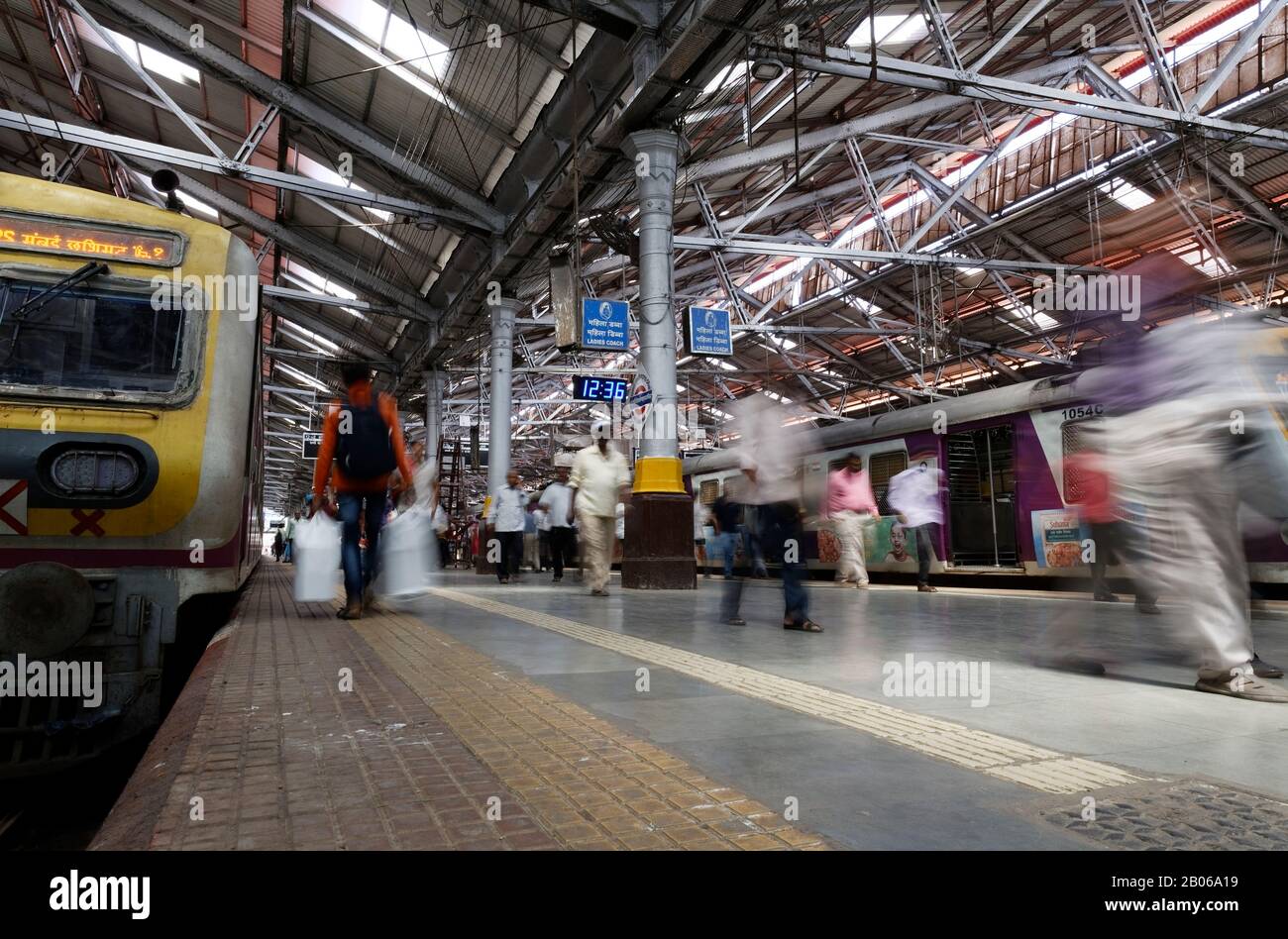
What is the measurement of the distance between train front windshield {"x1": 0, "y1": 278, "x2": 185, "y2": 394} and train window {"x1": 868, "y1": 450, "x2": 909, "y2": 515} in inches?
432

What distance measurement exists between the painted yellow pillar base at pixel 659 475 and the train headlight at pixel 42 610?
283 inches

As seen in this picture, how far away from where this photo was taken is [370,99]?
1378cm

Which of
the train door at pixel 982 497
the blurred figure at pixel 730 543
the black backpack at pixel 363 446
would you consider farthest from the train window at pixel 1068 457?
the black backpack at pixel 363 446

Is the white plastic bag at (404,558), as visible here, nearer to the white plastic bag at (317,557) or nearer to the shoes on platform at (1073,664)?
the white plastic bag at (317,557)

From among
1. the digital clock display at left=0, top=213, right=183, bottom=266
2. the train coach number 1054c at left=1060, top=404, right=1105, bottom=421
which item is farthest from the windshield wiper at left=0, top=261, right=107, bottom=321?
the train coach number 1054c at left=1060, top=404, right=1105, bottom=421

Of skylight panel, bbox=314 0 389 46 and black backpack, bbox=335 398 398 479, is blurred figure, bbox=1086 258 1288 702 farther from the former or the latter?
skylight panel, bbox=314 0 389 46

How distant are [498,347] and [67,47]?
9.22 metres

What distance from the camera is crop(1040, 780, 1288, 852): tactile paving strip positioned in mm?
1774

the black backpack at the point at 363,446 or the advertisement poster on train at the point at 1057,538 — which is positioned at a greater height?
the black backpack at the point at 363,446

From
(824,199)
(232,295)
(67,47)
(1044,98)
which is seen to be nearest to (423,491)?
(232,295)

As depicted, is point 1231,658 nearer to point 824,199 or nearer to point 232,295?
point 232,295

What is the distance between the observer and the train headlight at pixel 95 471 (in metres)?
4.15

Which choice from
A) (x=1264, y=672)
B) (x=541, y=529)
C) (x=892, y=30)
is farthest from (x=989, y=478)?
(x=1264, y=672)

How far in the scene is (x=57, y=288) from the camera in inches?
174
